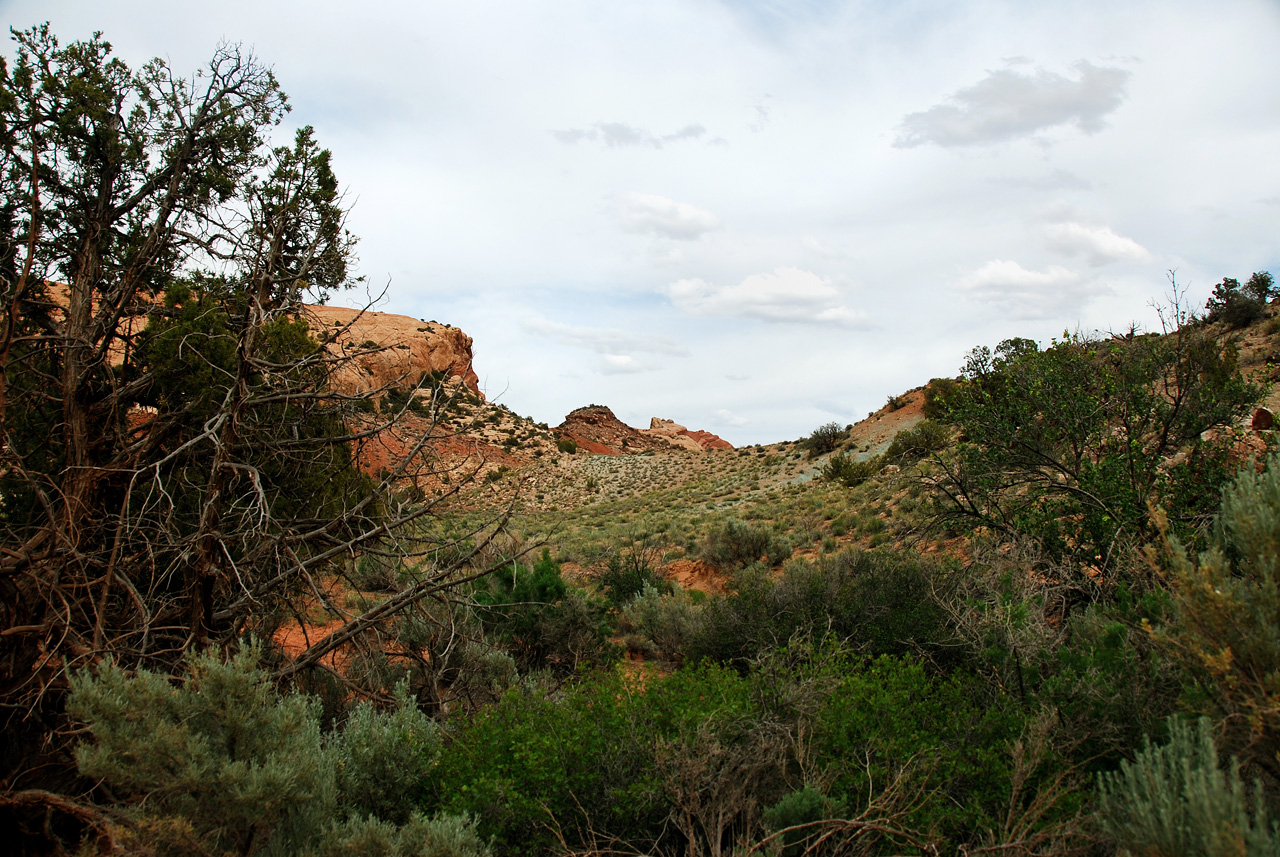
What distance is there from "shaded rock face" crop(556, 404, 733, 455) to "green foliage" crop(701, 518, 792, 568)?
41.1 metres

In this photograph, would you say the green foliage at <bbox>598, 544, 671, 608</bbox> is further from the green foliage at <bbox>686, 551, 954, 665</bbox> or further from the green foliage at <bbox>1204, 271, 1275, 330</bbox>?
the green foliage at <bbox>1204, 271, 1275, 330</bbox>

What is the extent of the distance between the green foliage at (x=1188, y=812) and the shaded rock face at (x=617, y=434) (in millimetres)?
53060

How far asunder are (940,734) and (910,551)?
4.78m

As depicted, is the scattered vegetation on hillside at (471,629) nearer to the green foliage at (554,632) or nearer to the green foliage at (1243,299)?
the green foliage at (554,632)

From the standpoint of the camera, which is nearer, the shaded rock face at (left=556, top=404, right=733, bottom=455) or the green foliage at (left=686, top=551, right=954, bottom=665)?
the green foliage at (left=686, top=551, right=954, bottom=665)

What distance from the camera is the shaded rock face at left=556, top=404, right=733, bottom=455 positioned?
6150 centimetres

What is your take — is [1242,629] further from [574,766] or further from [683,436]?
[683,436]

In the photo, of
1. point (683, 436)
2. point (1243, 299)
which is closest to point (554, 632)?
point (1243, 299)

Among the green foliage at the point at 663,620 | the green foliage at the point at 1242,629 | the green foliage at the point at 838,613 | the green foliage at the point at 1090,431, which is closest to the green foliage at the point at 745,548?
the green foliage at the point at 663,620

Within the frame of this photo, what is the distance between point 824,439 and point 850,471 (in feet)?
40.6

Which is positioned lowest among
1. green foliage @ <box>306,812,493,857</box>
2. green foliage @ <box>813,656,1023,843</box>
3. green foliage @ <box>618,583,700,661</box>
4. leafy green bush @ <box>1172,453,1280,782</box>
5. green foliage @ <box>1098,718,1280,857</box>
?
green foliage @ <box>618,583,700,661</box>

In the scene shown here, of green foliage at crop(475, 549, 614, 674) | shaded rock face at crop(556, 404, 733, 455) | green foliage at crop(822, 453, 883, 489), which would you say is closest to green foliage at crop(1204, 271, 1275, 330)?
green foliage at crop(822, 453, 883, 489)

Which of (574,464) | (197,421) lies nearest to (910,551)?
(197,421)

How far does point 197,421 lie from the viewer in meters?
5.70
